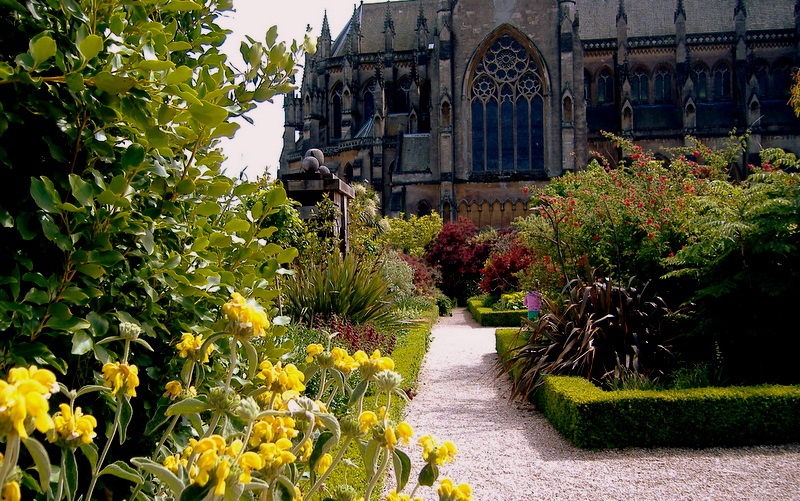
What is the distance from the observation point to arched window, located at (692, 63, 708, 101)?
35.8 m

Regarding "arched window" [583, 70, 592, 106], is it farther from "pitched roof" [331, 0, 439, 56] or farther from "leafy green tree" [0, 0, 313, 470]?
"leafy green tree" [0, 0, 313, 470]

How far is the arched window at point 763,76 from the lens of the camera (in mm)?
35125

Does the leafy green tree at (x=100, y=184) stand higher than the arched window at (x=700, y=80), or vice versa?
the arched window at (x=700, y=80)

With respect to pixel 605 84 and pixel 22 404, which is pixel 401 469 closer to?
pixel 22 404

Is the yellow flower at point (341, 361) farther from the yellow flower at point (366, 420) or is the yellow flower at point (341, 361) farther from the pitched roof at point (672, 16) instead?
the pitched roof at point (672, 16)

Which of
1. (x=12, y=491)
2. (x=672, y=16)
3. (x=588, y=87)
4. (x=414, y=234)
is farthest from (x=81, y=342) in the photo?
(x=672, y=16)

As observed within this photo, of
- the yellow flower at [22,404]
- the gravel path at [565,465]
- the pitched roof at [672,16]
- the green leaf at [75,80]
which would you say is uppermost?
the pitched roof at [672,16]

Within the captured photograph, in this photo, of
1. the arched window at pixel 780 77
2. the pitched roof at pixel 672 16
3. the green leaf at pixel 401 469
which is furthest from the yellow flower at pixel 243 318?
the arched window at pixel 780 77

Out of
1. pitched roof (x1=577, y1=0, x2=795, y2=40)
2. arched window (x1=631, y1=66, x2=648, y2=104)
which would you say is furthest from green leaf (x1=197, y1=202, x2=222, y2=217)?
pitched roof (x1=577, y1=0, x2=795, y2=40)

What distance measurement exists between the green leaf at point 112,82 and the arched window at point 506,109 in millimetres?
30693

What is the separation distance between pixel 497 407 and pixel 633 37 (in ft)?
110

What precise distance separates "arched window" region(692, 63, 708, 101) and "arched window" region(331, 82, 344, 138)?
2016 cm

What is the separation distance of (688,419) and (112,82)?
557 centimetres

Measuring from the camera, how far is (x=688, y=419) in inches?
225
